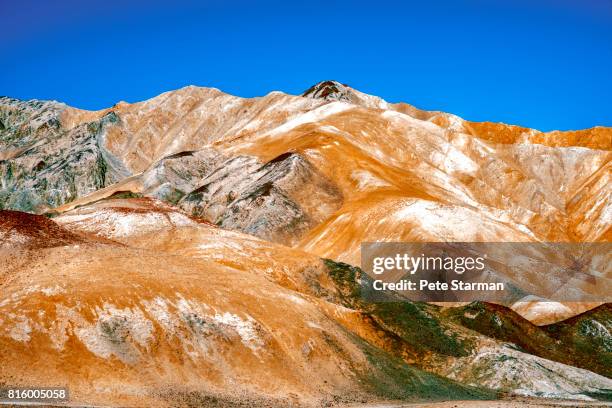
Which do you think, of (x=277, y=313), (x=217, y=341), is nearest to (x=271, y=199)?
(x=277, y=313)

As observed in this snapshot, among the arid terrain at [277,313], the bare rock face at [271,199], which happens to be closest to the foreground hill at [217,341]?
the arid terrain at [277,313]

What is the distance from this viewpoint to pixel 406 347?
58.6 metres

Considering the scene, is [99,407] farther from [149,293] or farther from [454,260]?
[454,260]

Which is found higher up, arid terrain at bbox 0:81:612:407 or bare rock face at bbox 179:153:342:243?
bare rock face at bbox 179:153:342:243

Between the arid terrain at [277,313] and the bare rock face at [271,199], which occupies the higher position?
the bare rock face at [271,199]

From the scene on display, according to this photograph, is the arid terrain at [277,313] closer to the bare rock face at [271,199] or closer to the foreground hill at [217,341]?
the foreground hill at [217,341]

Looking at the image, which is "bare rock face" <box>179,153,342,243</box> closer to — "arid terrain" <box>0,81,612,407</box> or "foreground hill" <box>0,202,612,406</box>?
"arid terrain" <box>0,81,612,407</box>

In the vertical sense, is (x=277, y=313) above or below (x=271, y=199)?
below

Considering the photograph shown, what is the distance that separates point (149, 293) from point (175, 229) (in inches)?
1194

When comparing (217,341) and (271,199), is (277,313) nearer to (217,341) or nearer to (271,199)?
(217,341)

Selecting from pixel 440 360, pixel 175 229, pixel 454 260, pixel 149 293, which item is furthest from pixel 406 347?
pixel 454 260

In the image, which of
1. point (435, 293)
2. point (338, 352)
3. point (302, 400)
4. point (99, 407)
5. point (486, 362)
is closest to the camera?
point (99, 407)

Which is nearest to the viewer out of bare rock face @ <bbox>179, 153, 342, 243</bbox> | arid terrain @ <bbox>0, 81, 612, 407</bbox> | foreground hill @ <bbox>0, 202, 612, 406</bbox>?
foreground hill @ <bbox>0, 202, 612, 406</bbox>

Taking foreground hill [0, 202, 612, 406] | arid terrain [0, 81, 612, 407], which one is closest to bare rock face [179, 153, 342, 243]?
arid terrain [0, 81, 612, 407]
